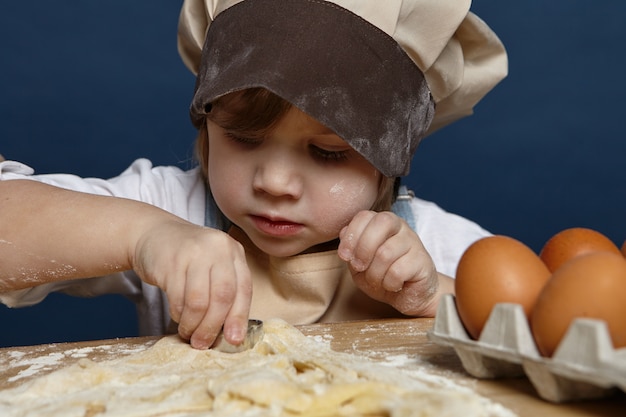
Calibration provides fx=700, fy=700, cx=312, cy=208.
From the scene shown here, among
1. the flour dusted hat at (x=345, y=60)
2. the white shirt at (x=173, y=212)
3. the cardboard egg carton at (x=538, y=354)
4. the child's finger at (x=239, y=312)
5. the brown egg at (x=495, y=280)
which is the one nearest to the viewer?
the cardboard egg carton at (x=538, y=354)

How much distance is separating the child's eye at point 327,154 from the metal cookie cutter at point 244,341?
0.34 m

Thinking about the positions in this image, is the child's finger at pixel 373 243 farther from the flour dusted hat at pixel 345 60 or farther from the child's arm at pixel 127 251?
the child's arm at pixel 127 251

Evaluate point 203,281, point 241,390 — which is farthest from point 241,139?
point 241,390

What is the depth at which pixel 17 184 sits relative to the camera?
1010mm

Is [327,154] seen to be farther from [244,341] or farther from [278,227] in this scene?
[244,341]

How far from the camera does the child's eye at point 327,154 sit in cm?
105

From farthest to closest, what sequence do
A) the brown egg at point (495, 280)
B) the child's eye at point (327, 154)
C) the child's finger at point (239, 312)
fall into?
the child's eye at point (327, 154) < the child's finger at point (239, 312) < the brown egg at point (495, 280)

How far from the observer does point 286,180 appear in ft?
3.29

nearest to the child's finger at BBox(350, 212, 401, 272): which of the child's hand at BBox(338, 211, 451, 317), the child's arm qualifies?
the child's hand at BBox(338, 211, 451, 317)

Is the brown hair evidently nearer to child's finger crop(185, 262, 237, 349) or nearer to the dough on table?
child's finger crop(185, 262, 237, 349)

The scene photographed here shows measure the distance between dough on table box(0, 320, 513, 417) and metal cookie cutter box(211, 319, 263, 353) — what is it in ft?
0.10

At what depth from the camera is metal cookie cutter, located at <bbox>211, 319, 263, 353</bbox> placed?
2.48ft

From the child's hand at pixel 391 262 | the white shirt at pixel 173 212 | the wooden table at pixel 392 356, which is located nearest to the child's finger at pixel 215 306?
the wooden table at pixel 392 356

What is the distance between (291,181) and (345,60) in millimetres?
188
